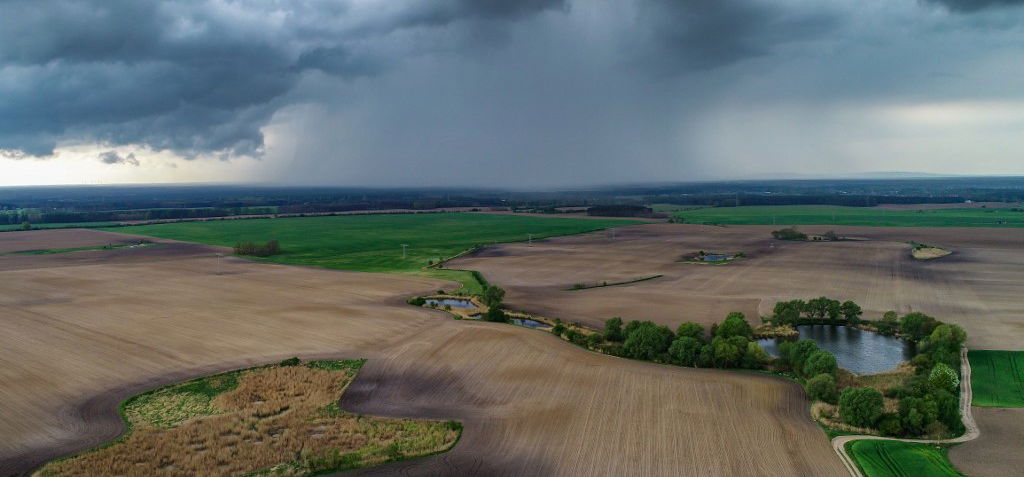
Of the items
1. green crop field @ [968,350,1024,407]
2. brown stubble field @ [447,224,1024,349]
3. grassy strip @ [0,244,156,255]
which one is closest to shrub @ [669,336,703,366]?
brown stubble field @ [447,224,1024,349]

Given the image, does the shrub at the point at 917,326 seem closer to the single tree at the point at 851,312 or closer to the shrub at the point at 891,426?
the single tree at the point at 851,312

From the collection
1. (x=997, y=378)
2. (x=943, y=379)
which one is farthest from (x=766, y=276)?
(x=943, y=379)

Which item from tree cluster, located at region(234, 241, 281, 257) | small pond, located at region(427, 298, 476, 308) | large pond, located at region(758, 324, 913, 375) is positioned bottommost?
large pond, located at region(758, 324, 913, 375)

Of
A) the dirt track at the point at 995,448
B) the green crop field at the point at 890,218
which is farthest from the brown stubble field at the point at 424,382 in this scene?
the green crop field at the point at 890,218

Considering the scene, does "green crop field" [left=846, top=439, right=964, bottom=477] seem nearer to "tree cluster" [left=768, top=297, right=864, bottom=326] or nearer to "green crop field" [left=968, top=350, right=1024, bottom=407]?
"green crop field" [left=968, top=350, right=1024, bottom=407]

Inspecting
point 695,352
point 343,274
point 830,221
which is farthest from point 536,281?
point 830,221

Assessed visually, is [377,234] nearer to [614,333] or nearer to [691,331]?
[614,333]

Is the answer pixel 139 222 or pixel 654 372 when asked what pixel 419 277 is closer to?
pixel 654 372
